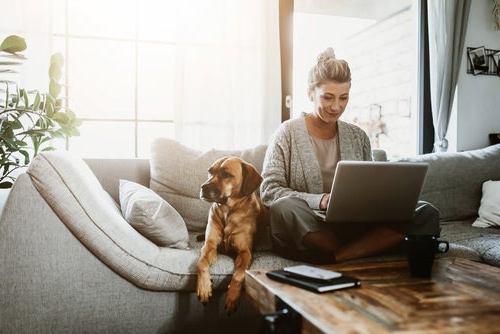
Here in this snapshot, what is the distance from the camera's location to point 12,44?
5.95 feet

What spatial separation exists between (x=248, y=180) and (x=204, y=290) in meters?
0.48

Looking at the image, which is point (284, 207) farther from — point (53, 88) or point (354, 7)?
point (354, 7)

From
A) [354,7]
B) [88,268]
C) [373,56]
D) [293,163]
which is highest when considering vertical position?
[354,7]

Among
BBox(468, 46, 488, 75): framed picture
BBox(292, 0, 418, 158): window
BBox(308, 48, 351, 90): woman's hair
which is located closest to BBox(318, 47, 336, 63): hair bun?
BBox(308, 48, 351, 90): woman's hair

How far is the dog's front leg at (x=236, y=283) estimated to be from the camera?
54.7 inches

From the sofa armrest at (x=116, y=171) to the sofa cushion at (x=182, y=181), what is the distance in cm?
10

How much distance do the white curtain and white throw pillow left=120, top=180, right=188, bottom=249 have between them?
4.02 feet

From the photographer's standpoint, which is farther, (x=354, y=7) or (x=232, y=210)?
(x=354, y=7)

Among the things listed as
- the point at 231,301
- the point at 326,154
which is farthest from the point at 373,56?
the point at 231,301

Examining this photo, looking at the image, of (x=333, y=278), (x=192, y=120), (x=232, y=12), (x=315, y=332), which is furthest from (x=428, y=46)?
(x=315, y=332)

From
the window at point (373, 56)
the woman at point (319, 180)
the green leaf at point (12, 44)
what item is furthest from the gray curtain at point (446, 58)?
the green leaf at point (12, 44)

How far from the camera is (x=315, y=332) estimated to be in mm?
824

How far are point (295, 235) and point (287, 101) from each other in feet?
6.11

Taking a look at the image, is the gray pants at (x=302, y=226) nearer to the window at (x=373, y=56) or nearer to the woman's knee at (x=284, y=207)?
the woman's knee at (x=284, y=207)
